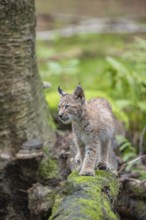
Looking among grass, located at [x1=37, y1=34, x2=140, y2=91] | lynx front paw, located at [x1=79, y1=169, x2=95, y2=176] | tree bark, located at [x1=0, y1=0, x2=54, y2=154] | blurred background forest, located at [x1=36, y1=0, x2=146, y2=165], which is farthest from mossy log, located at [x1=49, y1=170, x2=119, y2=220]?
grass, located at [x1=37, y1=34, x2=140, y2=91]

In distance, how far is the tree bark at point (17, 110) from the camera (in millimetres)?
6207

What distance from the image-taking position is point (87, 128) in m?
5.59

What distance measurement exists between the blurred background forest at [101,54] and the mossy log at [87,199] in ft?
6.07

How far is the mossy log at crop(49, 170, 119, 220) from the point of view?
169 inches

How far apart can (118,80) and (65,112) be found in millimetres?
3921

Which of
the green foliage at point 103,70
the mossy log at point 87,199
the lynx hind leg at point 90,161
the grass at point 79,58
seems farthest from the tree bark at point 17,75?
the grass at point 79,58

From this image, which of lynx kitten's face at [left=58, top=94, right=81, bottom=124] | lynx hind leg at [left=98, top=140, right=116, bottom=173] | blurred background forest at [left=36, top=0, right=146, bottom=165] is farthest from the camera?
blurred background forest at [left=36, top=0, right=146, bottom=165]

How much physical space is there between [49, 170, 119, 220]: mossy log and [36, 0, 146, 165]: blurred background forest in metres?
1.85

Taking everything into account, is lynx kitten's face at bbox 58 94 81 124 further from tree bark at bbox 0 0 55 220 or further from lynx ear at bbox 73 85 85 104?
tree bark at bbox 0 0 55 220

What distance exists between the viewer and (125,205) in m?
6.21

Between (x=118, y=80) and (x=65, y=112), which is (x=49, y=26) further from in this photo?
(x=65, y=112)

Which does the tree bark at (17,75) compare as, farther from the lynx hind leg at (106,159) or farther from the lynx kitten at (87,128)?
the lynx hind leg at (106,159)

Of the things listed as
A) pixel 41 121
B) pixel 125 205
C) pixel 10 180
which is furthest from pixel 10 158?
pixel 125 205

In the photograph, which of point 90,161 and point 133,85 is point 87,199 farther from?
point 133,85
